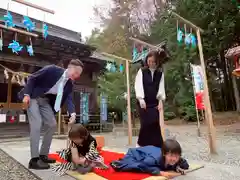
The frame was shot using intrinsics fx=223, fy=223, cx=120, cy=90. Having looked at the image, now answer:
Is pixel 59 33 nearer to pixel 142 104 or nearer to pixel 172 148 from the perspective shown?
pixel 142 104

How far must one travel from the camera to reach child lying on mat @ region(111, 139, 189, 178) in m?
2.26

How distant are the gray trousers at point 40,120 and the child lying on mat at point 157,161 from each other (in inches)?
37.3

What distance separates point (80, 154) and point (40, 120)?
69cm

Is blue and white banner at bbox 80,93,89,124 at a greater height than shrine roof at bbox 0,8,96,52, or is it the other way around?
shrine roof at bbox 0,8,96,52

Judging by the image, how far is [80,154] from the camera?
2541mm

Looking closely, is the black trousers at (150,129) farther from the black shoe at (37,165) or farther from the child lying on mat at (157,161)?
the black shoe at (37,165)

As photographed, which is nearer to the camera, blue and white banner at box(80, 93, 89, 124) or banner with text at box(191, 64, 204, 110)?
banner with text at box(191, 64, 204, 110)

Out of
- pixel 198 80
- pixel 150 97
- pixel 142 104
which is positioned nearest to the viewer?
pixel 142 104

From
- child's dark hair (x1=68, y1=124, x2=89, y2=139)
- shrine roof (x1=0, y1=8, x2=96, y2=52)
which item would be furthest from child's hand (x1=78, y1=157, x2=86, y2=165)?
shrine roof (x1=0, y1=8, x2=96, y2=52)

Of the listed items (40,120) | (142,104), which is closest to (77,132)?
(40,120)

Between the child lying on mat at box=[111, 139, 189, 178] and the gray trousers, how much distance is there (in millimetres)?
947

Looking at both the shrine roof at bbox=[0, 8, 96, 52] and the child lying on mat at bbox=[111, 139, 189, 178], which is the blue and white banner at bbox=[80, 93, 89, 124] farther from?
the child lying on mat at bbox=[111, 139, 189, 178]

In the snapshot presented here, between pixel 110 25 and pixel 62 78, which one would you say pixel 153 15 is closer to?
pixel 110 25

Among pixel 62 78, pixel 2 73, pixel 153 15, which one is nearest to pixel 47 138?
pixel 62 78
